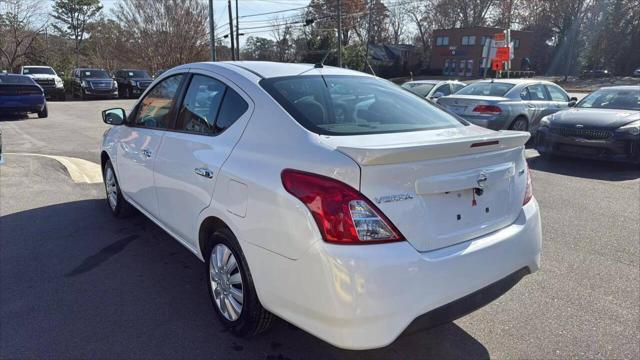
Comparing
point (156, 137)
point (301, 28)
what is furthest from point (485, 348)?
point (301, 28)

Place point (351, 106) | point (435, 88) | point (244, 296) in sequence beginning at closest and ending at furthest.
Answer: point (244, 296), point (351, 106), point (435, 88)

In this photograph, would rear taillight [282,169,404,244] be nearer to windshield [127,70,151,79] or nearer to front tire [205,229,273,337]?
front tire [205,229,273,337]

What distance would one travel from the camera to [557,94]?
1159 centimetres

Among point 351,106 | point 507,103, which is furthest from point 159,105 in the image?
point 507,103

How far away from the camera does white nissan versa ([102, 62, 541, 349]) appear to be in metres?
2.16

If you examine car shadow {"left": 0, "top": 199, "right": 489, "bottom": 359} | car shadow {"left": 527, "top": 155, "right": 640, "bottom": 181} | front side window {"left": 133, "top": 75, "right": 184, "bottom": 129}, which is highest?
front side window {"left": 133, "top": 75, "right": 184, "bottom": 129}

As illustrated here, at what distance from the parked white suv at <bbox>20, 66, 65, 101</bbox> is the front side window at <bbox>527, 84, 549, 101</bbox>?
24.7m

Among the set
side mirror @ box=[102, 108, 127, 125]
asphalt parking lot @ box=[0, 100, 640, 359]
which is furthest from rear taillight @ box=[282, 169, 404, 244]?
side mirror @ box=[102, 108, 127, 125]

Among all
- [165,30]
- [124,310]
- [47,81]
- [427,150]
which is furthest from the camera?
[165,30]

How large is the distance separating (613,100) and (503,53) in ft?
39.9

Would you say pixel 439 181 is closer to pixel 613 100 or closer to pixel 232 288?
pixel 232 288

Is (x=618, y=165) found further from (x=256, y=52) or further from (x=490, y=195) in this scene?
(x=256, y=52)

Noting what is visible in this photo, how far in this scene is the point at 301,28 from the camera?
57.1 metres

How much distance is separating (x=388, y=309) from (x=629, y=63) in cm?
6350
